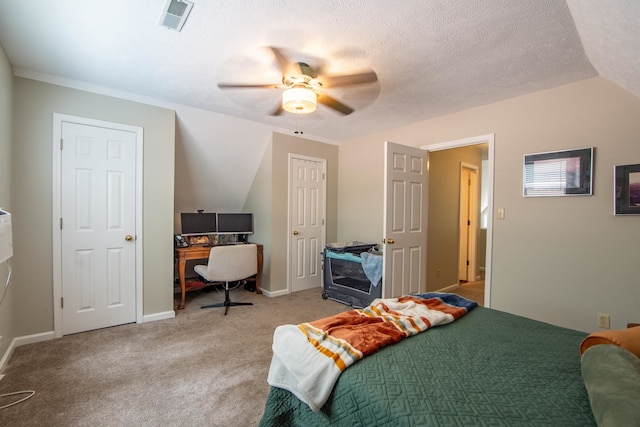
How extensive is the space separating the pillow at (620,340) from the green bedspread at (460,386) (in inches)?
5.0

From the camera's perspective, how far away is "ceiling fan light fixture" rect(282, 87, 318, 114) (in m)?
2.18

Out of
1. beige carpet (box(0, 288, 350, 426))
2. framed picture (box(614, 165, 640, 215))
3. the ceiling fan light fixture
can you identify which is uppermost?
the ceiling fan light fixture

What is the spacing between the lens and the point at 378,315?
1.74 m

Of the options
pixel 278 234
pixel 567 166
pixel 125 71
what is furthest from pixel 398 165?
pixel 125 71

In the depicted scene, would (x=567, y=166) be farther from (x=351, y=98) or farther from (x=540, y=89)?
(x=351, y=98)

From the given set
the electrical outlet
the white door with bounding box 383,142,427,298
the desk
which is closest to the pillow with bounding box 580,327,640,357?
the electrical outlet

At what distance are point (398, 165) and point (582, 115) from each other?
65.1 inches

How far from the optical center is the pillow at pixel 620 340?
3.81 feet

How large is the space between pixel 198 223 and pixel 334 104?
257 cm

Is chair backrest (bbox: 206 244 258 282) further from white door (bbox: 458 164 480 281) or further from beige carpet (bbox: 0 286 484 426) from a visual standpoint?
A: white door (bbox: 458 164 480 281)

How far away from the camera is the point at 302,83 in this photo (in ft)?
7.89

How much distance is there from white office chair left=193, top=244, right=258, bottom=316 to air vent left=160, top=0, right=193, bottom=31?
7.51 ft

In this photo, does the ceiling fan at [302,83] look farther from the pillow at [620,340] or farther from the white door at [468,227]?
the white door at [468,227]

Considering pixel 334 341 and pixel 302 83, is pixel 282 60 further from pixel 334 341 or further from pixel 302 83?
pixel 334 341
